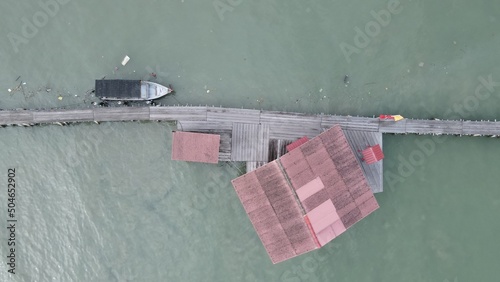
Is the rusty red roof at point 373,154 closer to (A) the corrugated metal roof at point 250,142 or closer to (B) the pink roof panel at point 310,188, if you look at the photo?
(B) the pink roof panel at point 310,188

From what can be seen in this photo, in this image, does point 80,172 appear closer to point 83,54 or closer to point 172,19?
point 83,54

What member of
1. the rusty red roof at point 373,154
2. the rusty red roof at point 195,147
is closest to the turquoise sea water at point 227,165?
the rusty red roof at point 195,147

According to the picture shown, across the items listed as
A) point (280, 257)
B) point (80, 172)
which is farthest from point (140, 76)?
point (280, 257)

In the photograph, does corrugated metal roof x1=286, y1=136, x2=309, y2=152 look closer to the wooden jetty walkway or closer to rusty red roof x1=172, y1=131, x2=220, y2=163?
the wooden jetty walkway

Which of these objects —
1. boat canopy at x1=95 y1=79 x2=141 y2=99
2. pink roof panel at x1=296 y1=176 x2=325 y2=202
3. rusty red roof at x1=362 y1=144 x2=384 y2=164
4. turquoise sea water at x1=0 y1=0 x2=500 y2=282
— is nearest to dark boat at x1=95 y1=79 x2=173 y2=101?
boat canopy at x1=95 y1=79 x2=141 y2=99

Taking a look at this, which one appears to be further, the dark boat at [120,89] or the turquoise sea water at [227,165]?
the turquoise sea water at [227,165]

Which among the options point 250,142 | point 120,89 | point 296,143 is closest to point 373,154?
point 296,143
